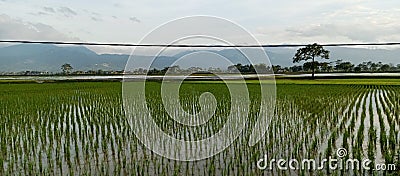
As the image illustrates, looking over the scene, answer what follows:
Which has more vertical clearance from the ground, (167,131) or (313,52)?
(313,52)

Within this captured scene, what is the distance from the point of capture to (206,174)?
159 inches

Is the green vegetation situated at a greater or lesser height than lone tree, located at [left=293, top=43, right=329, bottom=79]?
lesser

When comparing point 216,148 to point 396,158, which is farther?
point 216,148

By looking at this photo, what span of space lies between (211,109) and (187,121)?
1987mm

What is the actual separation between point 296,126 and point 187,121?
2.23 meters

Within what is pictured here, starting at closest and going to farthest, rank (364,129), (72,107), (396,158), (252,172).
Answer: (252,172) → (396,158) → (364,129) → (72,107)

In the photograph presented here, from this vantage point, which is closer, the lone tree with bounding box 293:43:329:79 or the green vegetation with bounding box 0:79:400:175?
the green vegetation with bounding box 0:79:400:175

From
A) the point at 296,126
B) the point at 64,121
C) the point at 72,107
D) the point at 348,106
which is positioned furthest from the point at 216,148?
the point at 72,107

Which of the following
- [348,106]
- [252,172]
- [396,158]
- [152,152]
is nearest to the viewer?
[252,172]

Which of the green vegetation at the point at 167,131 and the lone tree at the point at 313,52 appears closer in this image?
the green vegetation at the point at 167,131

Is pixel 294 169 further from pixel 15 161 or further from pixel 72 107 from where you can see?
pixel 72 107

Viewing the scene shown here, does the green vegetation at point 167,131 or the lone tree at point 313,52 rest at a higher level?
the lone tree at point 313,52

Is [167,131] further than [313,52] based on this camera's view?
No

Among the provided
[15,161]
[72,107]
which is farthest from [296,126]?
[72,107]
